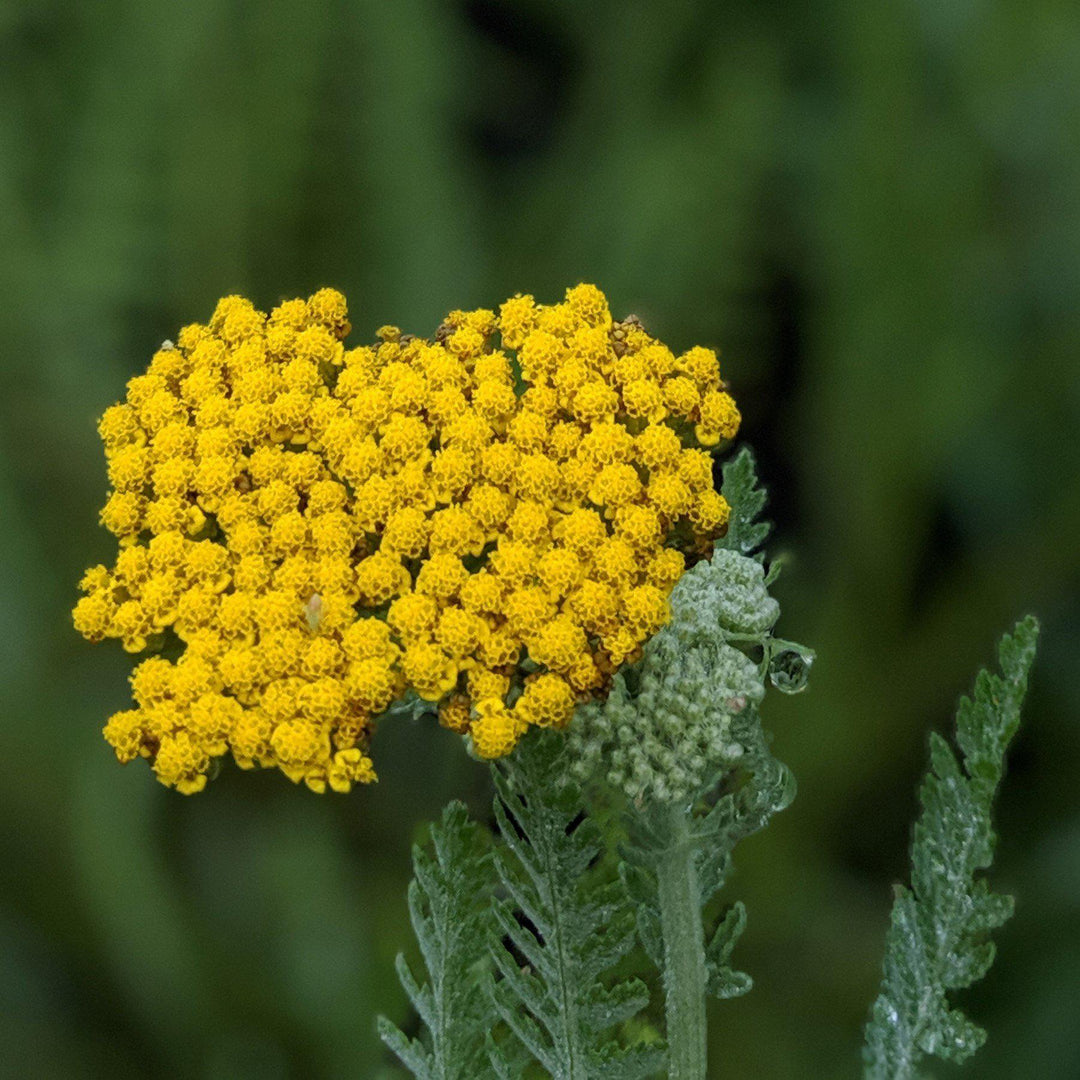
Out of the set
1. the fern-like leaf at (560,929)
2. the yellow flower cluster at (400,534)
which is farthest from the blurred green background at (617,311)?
the yellow flower cluster at (400,534)

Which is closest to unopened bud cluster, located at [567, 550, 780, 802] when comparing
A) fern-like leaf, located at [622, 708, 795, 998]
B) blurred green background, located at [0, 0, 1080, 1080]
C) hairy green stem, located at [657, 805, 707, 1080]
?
fern-like leaf, located at [622, 708, 795, 998]

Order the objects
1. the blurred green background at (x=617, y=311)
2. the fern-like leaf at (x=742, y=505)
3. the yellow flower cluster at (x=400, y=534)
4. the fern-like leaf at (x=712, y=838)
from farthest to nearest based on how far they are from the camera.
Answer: the blurred green background at (x=617, y=311)
the fern-like leaf at (x=742, y=505)
the fern-like leaf at (x=712, y=838)
the yellow flower cluster at (x=400, y=534)

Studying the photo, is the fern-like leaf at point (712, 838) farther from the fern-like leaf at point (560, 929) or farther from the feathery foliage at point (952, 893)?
the feathery foliage at point (952, 893)

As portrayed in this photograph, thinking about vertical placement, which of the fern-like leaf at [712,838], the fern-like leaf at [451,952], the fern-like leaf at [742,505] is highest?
the fern-like leaf at [742,505]

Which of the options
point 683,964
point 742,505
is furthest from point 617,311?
point 683,964

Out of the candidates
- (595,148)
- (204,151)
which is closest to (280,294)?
(204,151)

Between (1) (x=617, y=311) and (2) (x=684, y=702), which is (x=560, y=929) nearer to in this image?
(2) (x=684, y=702)
